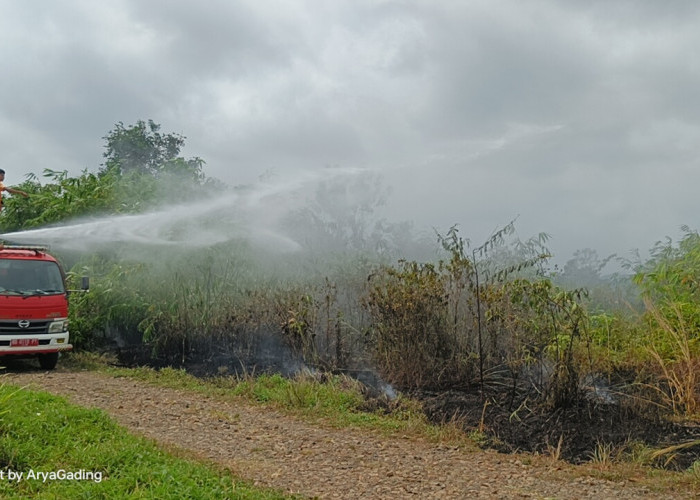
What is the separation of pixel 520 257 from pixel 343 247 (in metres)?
3.38

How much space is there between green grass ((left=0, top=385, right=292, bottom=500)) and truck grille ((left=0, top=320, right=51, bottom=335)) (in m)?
4.26

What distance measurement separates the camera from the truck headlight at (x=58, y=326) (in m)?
10.4

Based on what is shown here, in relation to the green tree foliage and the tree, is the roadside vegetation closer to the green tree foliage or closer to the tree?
the green tree foliage

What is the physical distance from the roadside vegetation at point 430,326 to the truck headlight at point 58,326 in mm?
1173

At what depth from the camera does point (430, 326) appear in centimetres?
832

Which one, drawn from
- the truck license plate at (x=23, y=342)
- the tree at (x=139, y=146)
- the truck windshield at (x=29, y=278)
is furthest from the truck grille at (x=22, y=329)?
the tree at (x=139, y=146)

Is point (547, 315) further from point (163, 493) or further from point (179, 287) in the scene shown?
point (179, 287)

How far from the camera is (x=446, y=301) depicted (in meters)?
8.38

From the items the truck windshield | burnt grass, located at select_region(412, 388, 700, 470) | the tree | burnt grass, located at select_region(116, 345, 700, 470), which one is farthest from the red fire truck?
the tree

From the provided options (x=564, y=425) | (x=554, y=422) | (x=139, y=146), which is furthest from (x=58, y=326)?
(x=139, y=146)

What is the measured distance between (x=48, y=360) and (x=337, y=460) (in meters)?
6.80

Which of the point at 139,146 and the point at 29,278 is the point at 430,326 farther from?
the point at 139,146

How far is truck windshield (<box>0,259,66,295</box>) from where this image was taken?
10336 millimetres

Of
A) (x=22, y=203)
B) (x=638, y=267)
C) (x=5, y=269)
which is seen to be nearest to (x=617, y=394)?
(x=638, y=267)
